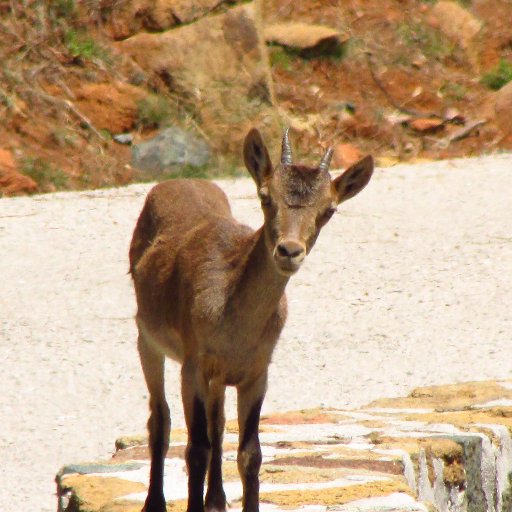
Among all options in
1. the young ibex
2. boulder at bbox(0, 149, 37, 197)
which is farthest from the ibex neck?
boulder at bbox(0, 149, 37, 197)

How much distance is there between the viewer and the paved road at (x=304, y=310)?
8883mm

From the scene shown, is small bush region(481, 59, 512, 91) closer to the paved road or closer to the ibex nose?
the paved road

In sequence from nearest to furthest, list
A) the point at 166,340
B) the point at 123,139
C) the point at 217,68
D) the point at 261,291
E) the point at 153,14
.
→ the point at 261,291
the point at 166,340
the point at 123,139
the point at 217,68
the point at 153,14

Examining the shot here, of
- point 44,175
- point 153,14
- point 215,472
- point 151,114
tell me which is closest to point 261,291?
point 215,472

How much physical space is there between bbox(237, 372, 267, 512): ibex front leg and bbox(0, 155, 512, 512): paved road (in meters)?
2.79

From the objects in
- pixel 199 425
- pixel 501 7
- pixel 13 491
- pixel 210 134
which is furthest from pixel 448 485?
pixel 501 7

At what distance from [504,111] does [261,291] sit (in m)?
13.7

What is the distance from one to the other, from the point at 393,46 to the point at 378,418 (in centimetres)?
1362

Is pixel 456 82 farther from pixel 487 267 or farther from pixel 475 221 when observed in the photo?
pixel 487 267

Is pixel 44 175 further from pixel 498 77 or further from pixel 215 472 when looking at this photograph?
pixel 215 472

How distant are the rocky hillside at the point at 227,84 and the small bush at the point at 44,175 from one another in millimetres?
17

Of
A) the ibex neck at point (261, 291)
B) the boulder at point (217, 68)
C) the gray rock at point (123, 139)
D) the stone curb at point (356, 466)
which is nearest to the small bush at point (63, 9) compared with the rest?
the boulder at point (217, 68)

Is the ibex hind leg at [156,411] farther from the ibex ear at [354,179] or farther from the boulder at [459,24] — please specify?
the boulder at [459,24]

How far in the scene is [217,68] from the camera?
56.9 feet
